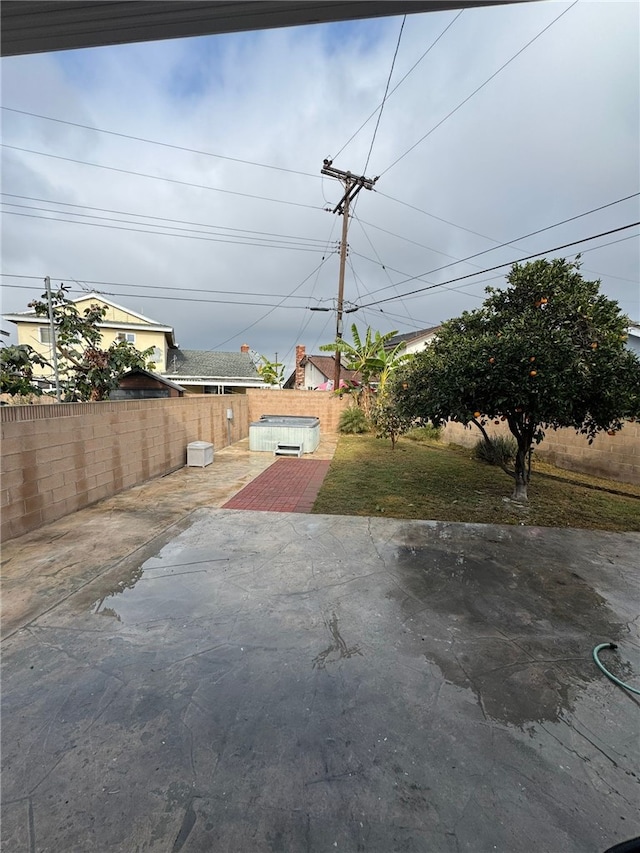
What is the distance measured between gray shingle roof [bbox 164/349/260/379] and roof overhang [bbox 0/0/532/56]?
20.8 m

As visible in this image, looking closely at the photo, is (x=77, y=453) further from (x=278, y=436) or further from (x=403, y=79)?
(x=403, y=79)

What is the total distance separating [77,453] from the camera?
18.4ft

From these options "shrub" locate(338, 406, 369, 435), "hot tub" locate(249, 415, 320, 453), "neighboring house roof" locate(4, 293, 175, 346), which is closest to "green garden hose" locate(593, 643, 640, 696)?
"hot tub" locate(249, 415, 320, 453)

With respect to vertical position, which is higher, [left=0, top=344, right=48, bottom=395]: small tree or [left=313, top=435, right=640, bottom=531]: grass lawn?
[left=0, top=344, right=48, bottom=395]: small tree

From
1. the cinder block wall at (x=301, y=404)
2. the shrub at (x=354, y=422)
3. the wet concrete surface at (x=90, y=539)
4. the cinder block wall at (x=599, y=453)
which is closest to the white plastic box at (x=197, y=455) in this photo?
the wet concrete surface at (x=90, y=539)

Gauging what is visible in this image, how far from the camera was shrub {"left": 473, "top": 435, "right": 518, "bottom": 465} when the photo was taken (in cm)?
940

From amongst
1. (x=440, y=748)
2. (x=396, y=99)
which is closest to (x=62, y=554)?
(x=440, y=748)

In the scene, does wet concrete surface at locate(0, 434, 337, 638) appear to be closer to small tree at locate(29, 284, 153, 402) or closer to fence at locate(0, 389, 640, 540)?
fence at locate(0, 389, 640, 540)

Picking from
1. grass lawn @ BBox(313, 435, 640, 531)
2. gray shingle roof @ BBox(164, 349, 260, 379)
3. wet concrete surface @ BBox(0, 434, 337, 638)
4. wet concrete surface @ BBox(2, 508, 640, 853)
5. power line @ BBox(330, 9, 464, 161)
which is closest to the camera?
wet concrete surface @ BBox(2, 508, 640, 853)

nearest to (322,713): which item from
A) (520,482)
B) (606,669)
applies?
(606,669)

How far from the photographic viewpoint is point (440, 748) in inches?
76.8

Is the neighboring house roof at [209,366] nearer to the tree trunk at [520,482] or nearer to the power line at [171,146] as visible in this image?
the power line at [171,146]

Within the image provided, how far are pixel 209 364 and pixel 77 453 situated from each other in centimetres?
1827

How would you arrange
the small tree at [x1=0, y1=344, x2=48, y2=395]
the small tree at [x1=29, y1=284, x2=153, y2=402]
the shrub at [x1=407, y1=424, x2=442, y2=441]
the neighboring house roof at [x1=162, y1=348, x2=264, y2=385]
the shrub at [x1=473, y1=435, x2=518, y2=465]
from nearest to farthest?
the small tree at [x1=0, y1=344, x2=48, y2=395]
the shrub at [x1=473, y1=435, x2=518, y2=465]
the small tree at [x1=29, y1=284, x2=153, y2=402]
the shrub at [x1=407, y1=424, x2=442, y2=441]
the neighboring house roof at [x1=162, y1=348, x2=264, y2=385]
